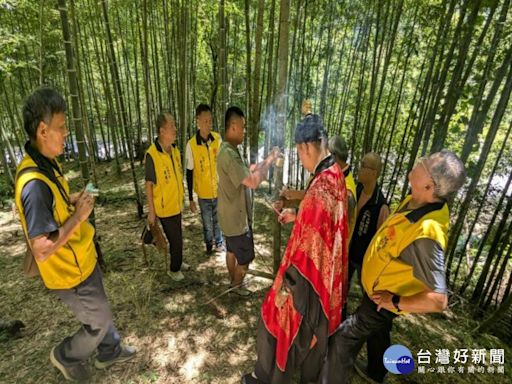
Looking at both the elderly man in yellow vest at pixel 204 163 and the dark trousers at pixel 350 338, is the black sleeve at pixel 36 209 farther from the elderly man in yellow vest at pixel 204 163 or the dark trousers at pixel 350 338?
the elderly man in yellow vest at pixel 204 163

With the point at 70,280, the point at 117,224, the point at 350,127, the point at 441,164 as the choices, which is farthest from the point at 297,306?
the point at 350,127

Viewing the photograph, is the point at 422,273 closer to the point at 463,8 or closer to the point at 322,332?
the point at 322,332

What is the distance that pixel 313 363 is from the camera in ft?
5.50

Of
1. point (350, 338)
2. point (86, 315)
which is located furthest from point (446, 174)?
point (86, 315)

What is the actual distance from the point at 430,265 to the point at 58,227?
176cm

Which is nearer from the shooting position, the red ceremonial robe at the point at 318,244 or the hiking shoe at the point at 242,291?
the red ceremonial robe at the point at 318,244

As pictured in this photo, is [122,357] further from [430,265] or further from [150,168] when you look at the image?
[430,265]

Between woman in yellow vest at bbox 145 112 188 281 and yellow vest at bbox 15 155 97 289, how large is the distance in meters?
0.99

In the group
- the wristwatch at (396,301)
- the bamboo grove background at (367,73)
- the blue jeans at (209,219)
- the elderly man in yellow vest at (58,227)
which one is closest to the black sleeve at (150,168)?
the bamboo grove background at (367,73)

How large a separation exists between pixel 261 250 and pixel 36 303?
243 cm

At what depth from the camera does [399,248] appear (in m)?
1.43

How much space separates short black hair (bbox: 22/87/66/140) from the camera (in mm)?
1344

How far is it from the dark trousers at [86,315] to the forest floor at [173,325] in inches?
12.3

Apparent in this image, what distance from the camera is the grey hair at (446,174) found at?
1367 millimetres
